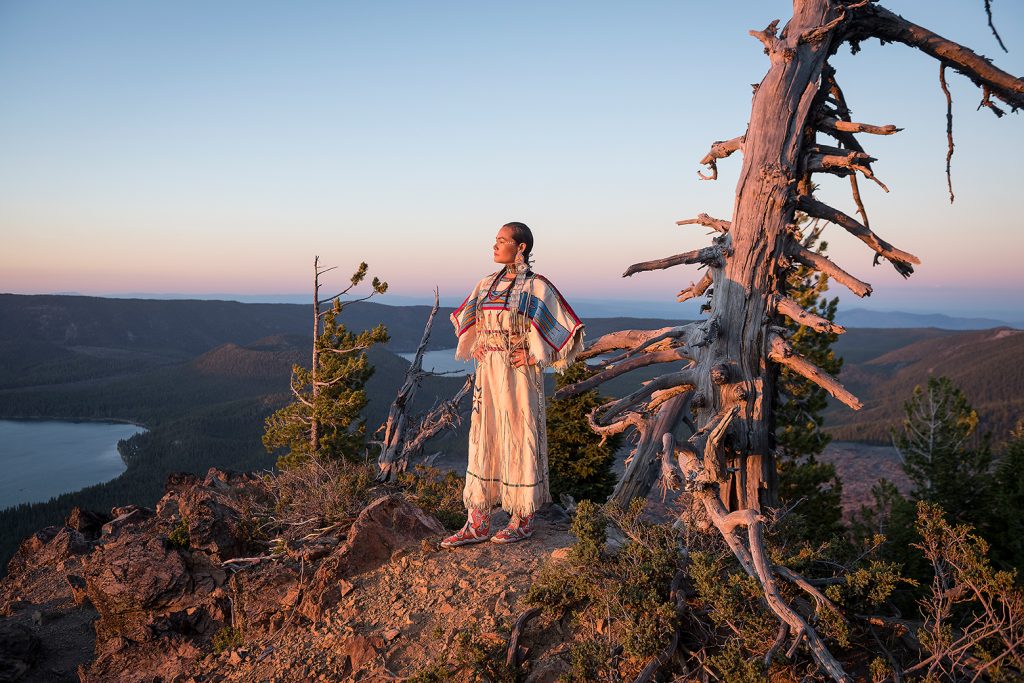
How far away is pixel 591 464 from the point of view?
856 cm

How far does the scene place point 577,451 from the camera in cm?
870

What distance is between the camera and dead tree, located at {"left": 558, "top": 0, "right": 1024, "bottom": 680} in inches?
228

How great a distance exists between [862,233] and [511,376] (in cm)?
347

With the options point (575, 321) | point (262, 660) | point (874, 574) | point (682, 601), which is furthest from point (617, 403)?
point (262, 660)

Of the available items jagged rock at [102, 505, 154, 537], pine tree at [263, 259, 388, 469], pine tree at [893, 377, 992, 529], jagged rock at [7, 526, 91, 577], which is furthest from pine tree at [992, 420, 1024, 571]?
jagged rock at [7, 526, 91, 577]

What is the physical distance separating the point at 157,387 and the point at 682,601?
6744 centimetres

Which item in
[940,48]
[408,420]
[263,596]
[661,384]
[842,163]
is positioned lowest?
[263,596]

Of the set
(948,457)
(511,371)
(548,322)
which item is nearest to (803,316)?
(548,322)

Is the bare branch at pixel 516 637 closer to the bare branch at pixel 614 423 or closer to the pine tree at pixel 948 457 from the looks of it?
the bare branch at pixel 614 423

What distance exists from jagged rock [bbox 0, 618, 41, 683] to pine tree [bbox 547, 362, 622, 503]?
604 cm

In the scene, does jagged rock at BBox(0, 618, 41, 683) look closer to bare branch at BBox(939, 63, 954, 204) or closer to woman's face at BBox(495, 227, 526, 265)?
woman's face at BBox(495, 227, 526, 265)

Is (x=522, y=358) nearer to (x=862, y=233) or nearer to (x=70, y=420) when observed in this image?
(x=862, y=233)

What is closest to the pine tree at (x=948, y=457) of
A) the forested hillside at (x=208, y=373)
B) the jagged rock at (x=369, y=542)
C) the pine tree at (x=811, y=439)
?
the pine tree at (x=811, y=439)

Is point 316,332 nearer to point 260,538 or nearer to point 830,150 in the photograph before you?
point 260,538
